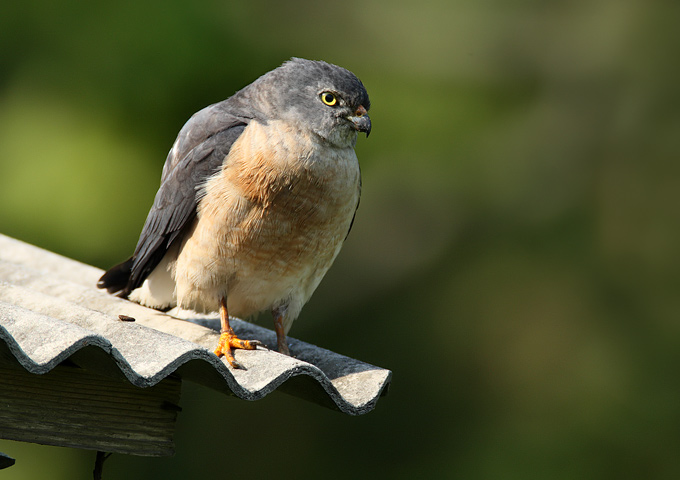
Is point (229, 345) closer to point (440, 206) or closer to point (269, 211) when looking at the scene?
point (269, 211)

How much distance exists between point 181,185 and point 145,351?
137 cm

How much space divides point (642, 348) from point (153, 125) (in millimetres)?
4759

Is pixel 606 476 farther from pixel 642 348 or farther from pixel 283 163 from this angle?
pixel 283 163

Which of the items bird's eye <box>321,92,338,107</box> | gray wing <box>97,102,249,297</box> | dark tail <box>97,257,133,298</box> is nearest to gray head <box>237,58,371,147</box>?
bird's eye <box>321,92,338,107</box>

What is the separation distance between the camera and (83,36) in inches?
260

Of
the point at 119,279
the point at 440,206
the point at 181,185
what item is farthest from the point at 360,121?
the point at 440,206

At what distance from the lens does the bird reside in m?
3.37

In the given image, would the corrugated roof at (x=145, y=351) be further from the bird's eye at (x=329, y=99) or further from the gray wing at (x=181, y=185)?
the bird's eye at (x=329, y=99)

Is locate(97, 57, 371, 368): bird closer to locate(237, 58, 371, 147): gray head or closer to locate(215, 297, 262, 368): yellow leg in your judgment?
locate(237, 58, 371, 147): gray head

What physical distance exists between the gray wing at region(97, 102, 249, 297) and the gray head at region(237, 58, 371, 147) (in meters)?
0.18

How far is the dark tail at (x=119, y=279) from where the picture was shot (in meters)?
3.76

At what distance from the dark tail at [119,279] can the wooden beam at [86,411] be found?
120 cm

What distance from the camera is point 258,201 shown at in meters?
3.34

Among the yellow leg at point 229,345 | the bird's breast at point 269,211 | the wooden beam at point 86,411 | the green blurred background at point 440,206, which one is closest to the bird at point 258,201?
the bird's breast at point 269,211
